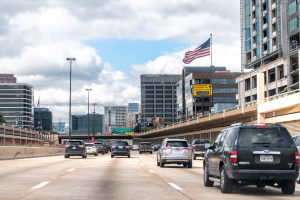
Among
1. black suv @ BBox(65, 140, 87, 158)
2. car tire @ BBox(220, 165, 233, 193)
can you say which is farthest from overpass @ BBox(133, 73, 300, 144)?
car tire @ BBox(220, 165, 233, 193)

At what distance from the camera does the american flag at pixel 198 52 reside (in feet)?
203

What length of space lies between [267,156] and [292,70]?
6402 cm

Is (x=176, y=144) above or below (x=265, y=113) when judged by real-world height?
below

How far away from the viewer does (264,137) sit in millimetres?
10984

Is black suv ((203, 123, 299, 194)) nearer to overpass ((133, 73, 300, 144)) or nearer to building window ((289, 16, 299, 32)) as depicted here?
overpass ((133, 73, 300, 144))

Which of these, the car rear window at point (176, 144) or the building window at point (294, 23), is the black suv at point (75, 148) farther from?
the building window at point (294, 23)

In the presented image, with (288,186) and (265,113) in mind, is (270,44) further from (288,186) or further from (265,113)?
(288,186)

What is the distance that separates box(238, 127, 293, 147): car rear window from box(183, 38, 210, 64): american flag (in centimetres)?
5159

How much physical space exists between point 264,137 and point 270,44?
74.1 metres

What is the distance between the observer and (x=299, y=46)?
68375 mm

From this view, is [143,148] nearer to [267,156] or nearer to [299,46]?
[299,46]

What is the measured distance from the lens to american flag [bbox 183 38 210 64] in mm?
61938

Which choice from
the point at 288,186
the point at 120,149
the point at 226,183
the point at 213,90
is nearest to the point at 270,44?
the point at 120,149

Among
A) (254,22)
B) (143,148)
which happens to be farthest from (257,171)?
(254,22)
